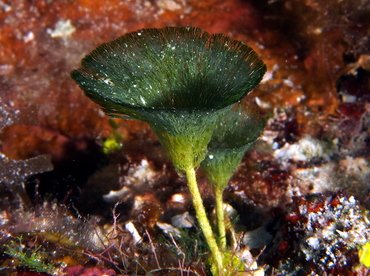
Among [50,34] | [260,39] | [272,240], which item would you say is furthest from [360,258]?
[50,34]

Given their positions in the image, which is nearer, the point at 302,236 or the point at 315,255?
the point at 315,255

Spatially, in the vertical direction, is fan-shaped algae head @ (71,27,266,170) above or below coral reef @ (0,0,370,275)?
above

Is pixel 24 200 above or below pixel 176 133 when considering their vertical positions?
below

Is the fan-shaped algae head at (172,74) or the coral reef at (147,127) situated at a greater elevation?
the fan-shaped algae head at (172,74)

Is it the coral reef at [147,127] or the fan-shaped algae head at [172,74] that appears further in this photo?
the coral reef at [147,127]

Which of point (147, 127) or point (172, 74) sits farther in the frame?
point (147, 127)

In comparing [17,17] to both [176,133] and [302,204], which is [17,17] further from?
[302,204]

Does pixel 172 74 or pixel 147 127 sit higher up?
pixel 172 74

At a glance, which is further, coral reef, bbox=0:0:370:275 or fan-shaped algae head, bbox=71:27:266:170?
coral reef, bbox=0:0:370:275
